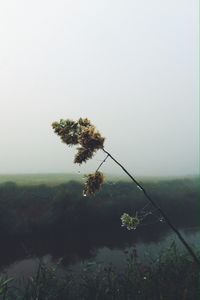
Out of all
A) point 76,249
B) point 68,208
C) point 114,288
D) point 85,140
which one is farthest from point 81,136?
point 68,208

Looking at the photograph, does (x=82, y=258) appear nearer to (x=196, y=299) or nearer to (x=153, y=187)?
(x=196, y=299)

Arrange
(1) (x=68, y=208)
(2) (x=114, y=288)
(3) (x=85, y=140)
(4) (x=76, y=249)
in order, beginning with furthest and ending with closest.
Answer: (1) (x=68, y=208), (4) (x=76, y=249), (2) (x=114, y=288), (3) (x=85, y=140)

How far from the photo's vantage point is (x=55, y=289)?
11.3 m

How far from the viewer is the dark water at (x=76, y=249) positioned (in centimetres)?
1484

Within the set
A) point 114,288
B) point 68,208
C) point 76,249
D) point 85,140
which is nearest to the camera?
point 85,140

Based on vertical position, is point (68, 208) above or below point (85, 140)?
above

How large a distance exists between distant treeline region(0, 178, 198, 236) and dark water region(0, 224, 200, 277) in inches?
17.2

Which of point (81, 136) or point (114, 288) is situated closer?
point (81, 136)

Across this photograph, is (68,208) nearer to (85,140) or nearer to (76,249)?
(76,249)

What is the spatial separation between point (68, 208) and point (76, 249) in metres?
2.04

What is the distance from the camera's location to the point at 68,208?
17797 millimetres

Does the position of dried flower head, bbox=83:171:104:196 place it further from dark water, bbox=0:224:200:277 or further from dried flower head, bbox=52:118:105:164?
dark water, bbox=0:224:200:277

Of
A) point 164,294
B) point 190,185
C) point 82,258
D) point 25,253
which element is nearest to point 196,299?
point 164,294

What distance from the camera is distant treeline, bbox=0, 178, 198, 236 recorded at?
1673 cm
